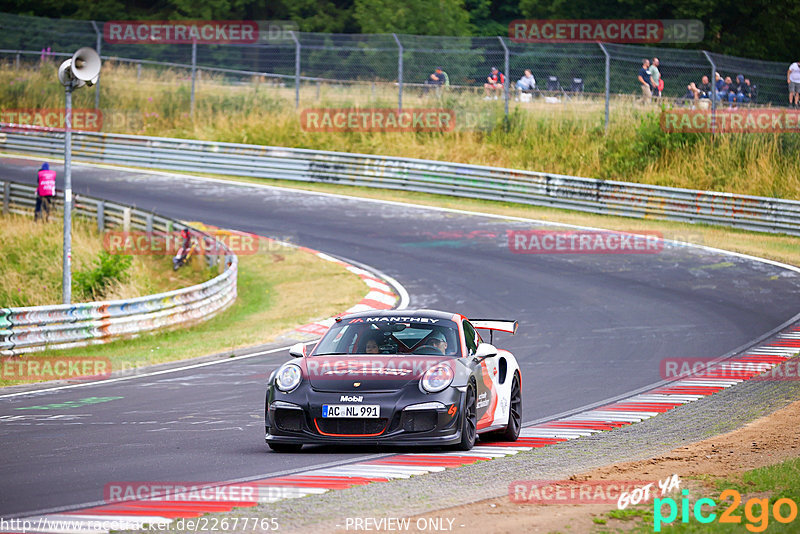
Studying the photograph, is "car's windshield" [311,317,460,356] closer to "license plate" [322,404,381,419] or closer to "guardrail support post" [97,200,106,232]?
"license plate" [322,404,381,419]

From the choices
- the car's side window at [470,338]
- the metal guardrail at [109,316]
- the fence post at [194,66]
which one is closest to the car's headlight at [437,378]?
the car's side window at [470,338]

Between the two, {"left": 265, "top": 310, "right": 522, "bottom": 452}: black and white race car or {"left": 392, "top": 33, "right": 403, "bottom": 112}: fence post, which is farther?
{"left": 392, "top": 33, "right": 403, "bottom": 112}: fence post

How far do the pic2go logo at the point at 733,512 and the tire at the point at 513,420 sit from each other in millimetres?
3405

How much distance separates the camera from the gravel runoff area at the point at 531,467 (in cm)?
659

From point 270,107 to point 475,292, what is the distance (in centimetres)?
2005

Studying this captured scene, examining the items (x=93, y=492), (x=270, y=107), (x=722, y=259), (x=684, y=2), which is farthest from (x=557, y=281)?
(x=684, y=2)

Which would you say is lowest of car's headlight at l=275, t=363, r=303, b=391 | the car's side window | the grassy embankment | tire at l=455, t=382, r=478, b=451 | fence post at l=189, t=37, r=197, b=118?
the grassy embankment

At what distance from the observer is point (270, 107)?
38.4m

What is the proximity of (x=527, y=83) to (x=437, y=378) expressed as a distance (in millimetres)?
24911

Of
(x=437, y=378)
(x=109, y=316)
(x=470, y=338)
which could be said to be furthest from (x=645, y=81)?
(x=437, y=378)

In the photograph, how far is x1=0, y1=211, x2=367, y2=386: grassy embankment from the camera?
17094mm

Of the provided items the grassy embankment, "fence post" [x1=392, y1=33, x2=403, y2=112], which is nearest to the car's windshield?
the grassy embankment

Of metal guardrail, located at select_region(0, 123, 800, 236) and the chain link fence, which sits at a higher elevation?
the chain link fence

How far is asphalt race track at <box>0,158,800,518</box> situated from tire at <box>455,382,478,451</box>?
1.04m
